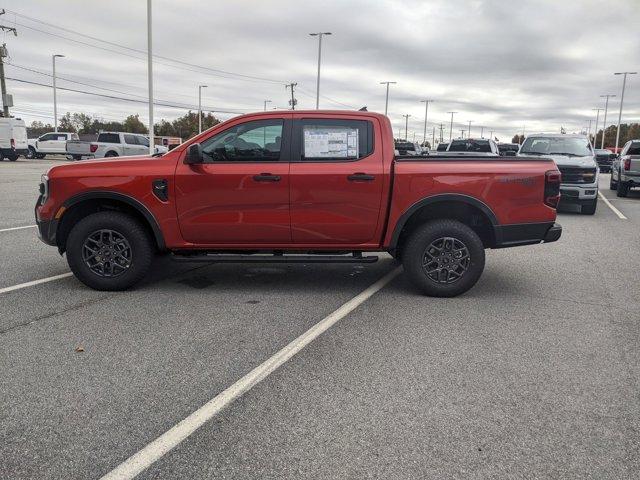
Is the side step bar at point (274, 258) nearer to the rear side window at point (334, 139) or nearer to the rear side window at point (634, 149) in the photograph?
the rear side window at point (334, 139)

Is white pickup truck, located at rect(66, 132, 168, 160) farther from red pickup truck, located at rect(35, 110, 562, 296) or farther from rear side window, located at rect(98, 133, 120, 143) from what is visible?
red pickup truck, located at rect(35, 110, 562, 296)

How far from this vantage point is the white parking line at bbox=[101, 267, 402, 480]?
2744 mm

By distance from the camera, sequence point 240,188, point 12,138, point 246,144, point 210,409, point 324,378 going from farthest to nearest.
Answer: point 12,138, point 246,144, point 240,188, point 324,378, point 210,409

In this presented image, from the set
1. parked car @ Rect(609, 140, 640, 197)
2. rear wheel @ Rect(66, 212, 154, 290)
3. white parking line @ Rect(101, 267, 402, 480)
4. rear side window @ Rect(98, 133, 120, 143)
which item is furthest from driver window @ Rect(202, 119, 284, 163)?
rear side window @ Rect(98, 133, 120, 143)

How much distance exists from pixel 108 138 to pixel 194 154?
1042 inches

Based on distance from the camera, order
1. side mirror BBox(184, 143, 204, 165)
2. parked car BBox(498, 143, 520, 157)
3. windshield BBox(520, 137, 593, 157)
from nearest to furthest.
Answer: side mirror BBox(184, 143, 204, 165), windshield BBox(520, 137, 593, 157), parked car BBox(498, 143, 520, 157)

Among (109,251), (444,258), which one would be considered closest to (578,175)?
(444,258)

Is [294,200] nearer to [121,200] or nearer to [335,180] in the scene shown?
[335,180]

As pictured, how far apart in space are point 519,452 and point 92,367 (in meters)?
2.75

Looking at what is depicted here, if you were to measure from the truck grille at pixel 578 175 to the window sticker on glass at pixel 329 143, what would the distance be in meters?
8.94

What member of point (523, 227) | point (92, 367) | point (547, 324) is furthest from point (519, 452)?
point (523, 227)

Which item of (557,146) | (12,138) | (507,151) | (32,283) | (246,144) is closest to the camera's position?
(246,144)

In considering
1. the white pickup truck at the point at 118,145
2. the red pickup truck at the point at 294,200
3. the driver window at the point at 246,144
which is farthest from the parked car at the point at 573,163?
the white pickup truck at the point at 118,145

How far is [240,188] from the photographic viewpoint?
571 cm
